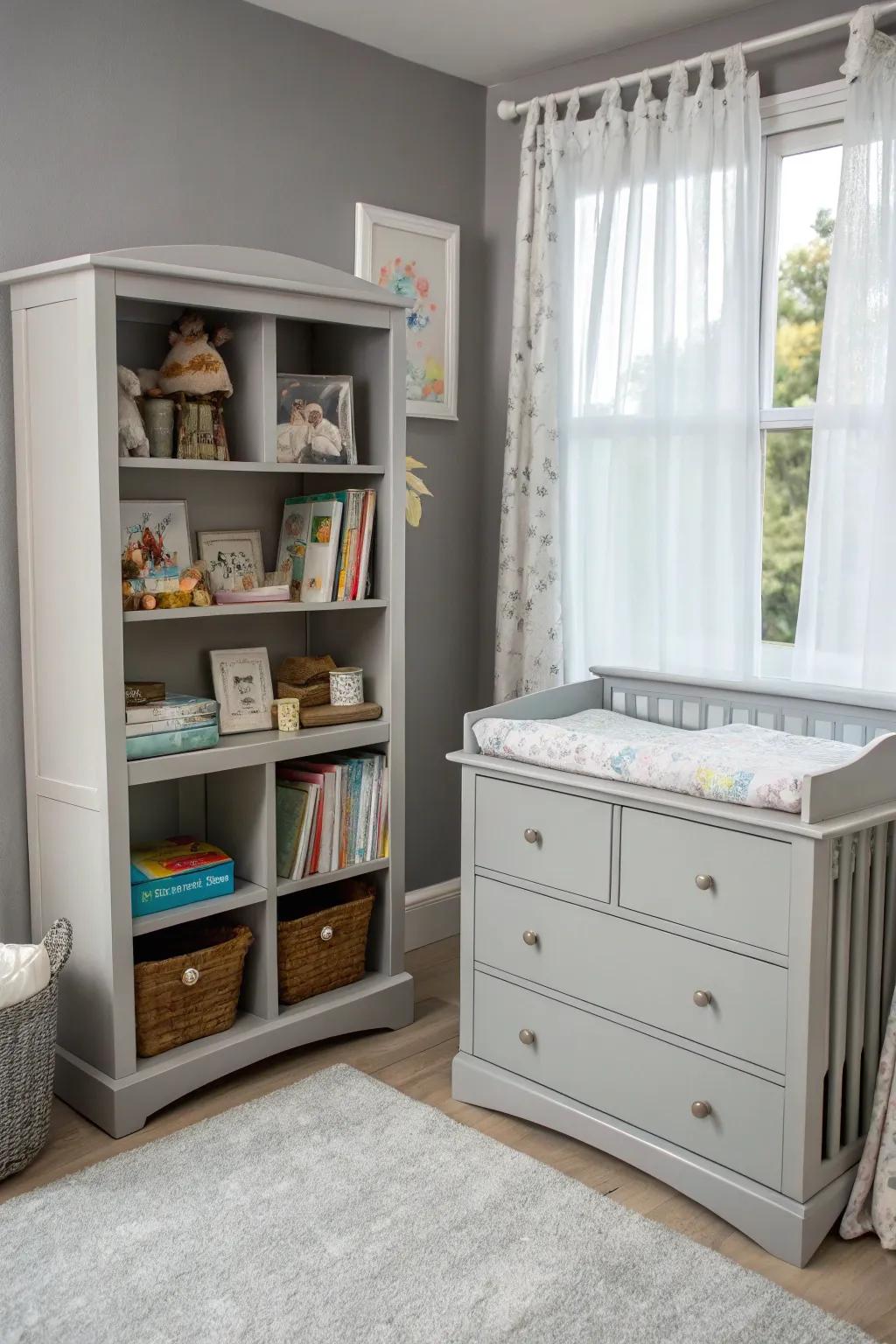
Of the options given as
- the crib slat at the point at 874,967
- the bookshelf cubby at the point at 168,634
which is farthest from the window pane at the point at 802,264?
the crib slat at the point at 874,967

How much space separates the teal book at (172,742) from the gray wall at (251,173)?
261 millimetres

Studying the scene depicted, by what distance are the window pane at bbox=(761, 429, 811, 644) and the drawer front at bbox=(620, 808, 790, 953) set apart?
941 millimetres

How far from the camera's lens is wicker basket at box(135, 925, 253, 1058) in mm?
2465

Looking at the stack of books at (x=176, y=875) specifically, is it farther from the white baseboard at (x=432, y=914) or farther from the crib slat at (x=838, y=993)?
the crib slat at (x=838, y=993)

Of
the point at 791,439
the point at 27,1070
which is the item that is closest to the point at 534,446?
the point at 791,439

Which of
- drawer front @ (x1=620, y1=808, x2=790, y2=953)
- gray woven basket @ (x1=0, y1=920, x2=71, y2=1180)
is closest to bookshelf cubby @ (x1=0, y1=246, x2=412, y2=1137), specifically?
gray woven basket @ (x1=0, y1=920, x2=71, y2=1180)

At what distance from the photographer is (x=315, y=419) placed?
274 cm

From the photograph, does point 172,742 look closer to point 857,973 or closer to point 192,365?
point 192,365

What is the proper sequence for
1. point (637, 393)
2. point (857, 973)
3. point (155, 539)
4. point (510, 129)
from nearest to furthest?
point (857, 973)
point (155, 539)
point (637, 393)
point (510, 129)

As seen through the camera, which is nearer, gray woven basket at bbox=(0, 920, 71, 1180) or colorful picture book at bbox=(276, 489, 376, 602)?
gray woven basket at bbox=(0, 920, 71, 1180)

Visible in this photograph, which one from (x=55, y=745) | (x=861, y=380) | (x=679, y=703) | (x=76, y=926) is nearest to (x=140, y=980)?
(x=76, y=926)

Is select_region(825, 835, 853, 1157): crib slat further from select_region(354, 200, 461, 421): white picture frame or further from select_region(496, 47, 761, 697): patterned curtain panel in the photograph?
select_region(354, 200, 461, 421): white picture frame

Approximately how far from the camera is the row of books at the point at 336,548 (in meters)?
2.77

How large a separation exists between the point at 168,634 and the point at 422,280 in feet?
4.15
